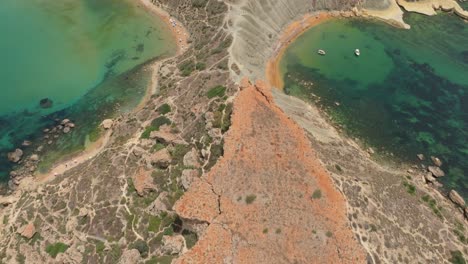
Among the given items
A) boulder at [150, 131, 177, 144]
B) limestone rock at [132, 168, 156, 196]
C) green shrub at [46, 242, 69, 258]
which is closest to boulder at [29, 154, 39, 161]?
green shrub at [46, 242, 69, 258]

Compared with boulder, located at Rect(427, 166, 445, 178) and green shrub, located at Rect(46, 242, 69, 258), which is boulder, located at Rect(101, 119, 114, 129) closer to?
green shrub, located at Rect(46, 242, 69, 258)

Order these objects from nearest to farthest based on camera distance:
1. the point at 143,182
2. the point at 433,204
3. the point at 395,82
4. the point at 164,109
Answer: the point at 143,182
the point at 433,204
the point at 164,109
the point at 395,82

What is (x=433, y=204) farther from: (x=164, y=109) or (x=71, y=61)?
(x=71, y=61)

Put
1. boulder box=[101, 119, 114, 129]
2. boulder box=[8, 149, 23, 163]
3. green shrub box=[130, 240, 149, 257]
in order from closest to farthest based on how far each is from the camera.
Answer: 1. green shrub box=[130, 240, 149, 257]
2. boulder box=[8, 149, 23, 163]
3. boulder box=[101, 119, 114, 129]

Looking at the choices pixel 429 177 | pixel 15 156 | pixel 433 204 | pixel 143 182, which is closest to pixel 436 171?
pixel 429 177

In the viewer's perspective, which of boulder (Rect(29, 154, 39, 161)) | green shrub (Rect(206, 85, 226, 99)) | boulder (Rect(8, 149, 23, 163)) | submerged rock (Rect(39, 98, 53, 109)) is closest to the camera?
green shrub (Rect(206, 85, 226, 99))

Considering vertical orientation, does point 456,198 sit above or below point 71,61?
below

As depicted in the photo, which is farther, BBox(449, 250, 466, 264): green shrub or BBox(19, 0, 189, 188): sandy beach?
BBox(19, 0, 189, 188): sandy beach
